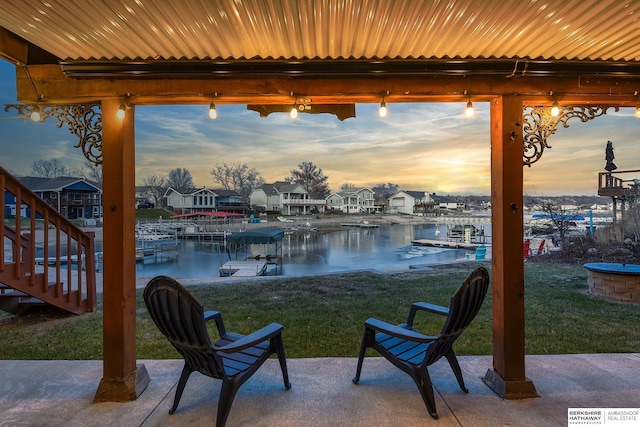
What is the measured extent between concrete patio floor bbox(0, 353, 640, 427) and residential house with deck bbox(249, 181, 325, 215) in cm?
2859

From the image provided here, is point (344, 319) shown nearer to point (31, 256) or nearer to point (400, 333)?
point (400, 333)

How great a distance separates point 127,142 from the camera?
2434 millimetres

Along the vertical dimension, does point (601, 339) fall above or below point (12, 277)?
below

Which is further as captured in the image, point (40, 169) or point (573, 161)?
point (40, 169)

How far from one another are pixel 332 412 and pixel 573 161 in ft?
44.5

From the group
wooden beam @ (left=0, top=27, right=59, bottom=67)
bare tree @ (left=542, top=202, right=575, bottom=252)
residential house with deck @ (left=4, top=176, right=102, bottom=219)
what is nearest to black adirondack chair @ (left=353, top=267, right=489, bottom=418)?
wooden beam @ (left=0, top=27, right=59, bottom=67)

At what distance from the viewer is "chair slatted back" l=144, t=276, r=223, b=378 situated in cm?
197

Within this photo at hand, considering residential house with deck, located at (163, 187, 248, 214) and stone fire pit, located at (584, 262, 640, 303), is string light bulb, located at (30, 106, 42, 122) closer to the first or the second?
stone fire pit, located at (584, 262, 640, 303)

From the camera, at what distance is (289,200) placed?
3194cm

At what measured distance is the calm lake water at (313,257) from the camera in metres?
14.5

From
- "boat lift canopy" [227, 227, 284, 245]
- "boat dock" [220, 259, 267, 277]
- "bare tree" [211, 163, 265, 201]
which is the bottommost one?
"boat dock" [220, 259, 267, 277]

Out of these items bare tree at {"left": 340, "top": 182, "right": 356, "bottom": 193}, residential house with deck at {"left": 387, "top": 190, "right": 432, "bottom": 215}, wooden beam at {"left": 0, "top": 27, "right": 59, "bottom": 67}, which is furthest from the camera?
residential house with deck at {"left": 387, "top": 190, "right": 432, "bottom": 215}

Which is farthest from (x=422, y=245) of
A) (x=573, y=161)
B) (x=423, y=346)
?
(x=423, y=346)

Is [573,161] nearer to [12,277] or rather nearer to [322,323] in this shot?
[322,323]
